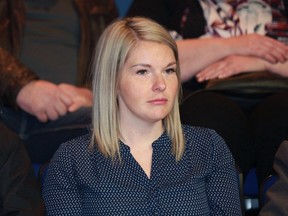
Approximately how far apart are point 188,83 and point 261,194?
2.10 feet

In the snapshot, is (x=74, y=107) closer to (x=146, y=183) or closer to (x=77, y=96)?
(x=77, y=96)

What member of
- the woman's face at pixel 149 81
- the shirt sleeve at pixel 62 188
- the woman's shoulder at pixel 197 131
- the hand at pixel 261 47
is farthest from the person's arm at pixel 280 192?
the hand at pixel 261 47

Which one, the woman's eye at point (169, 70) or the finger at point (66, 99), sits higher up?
the woman's eye at point (169, 70)

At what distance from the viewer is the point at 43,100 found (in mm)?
2498

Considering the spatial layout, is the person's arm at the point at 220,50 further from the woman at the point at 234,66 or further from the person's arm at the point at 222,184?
the person's arm at the point at 222,184

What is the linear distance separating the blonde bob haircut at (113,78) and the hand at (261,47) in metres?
0.54

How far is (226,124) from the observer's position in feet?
7.14

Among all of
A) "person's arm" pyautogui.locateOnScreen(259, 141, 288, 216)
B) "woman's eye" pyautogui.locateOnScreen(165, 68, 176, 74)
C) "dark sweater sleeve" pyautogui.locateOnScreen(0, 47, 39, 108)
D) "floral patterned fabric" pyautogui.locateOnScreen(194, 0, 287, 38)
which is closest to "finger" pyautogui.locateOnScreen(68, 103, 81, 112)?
"dark sweater sleeve" pyautogui.locateOnScreen(0, 47, 39, 108)

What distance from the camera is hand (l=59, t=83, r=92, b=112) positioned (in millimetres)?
2525

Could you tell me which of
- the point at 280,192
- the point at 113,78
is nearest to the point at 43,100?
the point at 113,78

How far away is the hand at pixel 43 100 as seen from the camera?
2.49 meters

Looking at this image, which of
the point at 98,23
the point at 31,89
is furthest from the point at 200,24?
the point at 31,89

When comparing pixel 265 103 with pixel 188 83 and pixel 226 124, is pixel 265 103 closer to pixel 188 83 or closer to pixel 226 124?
pixel 226 124

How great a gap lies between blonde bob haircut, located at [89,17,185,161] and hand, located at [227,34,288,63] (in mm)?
540
